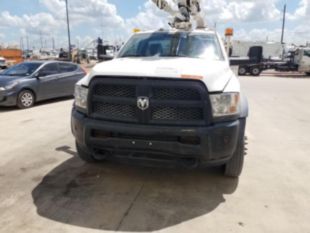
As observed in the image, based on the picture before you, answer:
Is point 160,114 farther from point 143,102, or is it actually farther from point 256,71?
point 256,71

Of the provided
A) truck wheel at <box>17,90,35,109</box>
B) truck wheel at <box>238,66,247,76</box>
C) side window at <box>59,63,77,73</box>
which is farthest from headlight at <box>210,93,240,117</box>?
truck wheel at <box>238,66,247,76</box>

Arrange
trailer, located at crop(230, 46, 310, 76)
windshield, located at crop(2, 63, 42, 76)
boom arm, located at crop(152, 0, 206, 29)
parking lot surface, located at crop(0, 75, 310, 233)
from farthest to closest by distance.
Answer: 1. trailer, located at crop(230, 46, 310, 76)
2. windshield, located at crop(2, 63, 42, 76)
3. boom arm, located at crop(152, 0, 206, 29)
4. parking lot surface, located at crop(0, 75, 310, 233)

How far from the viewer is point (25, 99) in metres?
8.85

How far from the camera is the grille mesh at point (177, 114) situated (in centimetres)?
310

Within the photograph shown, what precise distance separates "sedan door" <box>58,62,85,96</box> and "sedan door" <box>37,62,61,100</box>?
0.68ft

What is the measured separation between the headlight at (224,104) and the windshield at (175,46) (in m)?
1.23

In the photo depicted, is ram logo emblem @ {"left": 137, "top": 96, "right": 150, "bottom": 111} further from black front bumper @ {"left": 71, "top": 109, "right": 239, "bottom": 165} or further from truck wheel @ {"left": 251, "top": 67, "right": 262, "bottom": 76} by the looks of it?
truck wheel @ {"left": 251, "top": 67, "right": 262, "bottom": 76}

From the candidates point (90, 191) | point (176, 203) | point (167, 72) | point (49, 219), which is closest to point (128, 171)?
point (90, 191)

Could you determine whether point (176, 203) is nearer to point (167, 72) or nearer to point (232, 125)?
point (232, 125)

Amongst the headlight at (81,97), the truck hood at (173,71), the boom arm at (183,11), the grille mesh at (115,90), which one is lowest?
the headlight at (81,97)

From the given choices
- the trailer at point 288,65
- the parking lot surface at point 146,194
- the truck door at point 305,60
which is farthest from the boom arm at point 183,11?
the truck door at point 305,60

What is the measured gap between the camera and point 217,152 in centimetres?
317

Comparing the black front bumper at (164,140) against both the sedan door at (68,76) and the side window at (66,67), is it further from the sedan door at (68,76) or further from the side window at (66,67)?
the side window at (66,67)

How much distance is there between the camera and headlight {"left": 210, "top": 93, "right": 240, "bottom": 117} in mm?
3104
